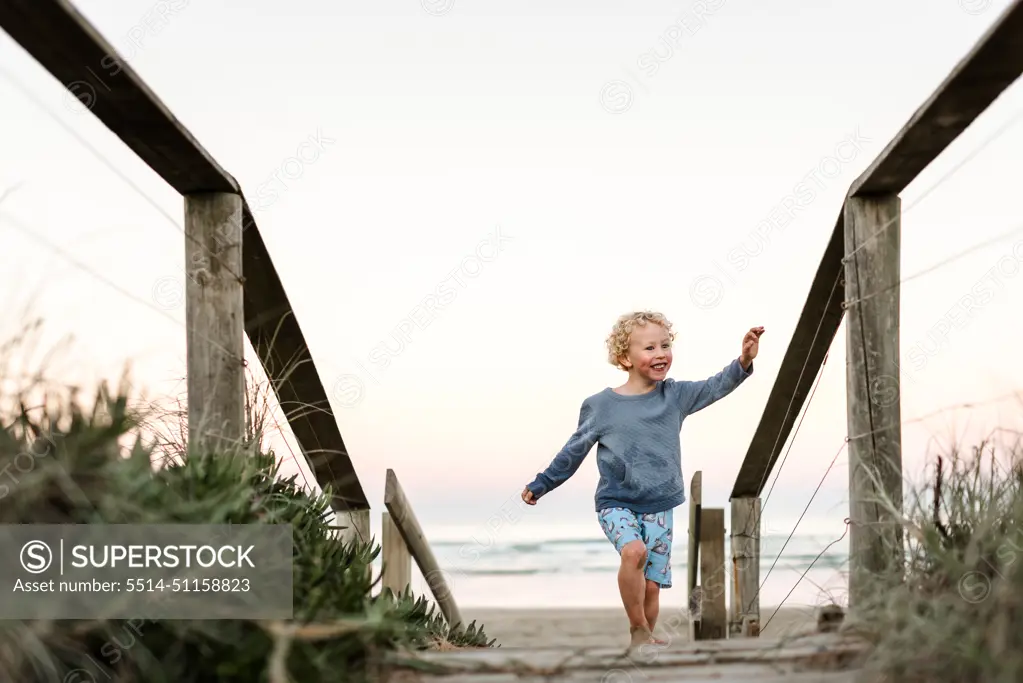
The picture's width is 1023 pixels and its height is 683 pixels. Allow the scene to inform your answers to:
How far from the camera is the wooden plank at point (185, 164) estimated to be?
2258mm

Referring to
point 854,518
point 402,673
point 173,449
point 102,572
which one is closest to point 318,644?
point 402,673

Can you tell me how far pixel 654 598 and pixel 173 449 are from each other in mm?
2227

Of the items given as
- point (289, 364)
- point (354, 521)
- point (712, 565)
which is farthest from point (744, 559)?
point (289, 364)

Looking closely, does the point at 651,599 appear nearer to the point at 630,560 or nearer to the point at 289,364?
the point at 630,560

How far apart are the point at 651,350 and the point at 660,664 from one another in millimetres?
2156

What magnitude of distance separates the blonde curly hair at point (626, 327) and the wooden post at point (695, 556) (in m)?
1.37

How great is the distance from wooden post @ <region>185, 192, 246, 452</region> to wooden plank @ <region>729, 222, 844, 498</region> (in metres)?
1.99

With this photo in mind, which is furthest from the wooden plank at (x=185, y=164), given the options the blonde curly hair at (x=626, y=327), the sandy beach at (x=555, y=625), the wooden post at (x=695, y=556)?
the sandy beach at (x=555, y=625)

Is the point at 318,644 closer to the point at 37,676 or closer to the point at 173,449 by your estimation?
the point at 37,676

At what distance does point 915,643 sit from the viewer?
1961 millimetres

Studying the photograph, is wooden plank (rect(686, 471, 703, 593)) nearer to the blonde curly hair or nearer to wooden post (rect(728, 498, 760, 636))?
wooden post (rect(728, 498, 760, 636))

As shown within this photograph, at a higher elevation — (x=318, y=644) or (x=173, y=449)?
(x=173, y=449)

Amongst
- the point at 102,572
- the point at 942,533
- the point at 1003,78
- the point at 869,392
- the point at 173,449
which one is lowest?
the point at 102,572

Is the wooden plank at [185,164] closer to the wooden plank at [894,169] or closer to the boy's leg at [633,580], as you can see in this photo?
the boy's leg at [633,580]
